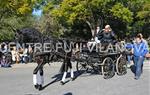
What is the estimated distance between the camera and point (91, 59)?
16969 millimetres

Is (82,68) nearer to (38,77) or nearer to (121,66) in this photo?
(121,66)

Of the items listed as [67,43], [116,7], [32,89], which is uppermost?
[116,7]

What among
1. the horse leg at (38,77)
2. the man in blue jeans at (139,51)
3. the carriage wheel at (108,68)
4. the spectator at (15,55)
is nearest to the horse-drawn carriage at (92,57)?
the carriage wheel at (108,68)

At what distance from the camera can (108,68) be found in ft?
55.5

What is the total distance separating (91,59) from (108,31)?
53.4 inches

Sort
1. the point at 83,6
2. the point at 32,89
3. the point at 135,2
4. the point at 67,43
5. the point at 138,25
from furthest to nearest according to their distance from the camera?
the point at 138,25 < the point at 135,2 < the point at 83,6 < the point at 67,43 < the point at 32,89

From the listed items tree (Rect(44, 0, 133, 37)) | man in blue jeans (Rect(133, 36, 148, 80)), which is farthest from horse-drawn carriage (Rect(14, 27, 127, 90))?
tree (Rect(44, 0, 133, 37))

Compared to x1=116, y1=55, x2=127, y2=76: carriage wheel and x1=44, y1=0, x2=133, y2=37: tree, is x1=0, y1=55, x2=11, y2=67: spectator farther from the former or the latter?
x1=44, y1=0, x2=133, y2=37: tree

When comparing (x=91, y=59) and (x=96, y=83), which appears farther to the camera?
(x=91, y=59)

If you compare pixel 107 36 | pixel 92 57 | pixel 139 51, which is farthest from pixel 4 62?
pixel 139 51

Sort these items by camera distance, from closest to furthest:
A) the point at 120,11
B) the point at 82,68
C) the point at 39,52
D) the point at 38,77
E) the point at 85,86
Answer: the point at 39,52 < the point at 38,77 < the point at 85,86 < the point at 82,68 < the point at 120,11

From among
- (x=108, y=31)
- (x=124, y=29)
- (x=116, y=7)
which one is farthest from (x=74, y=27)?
(x=108, y=31)

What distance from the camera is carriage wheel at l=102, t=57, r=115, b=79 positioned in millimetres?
16828

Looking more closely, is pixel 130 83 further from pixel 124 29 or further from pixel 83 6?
pixel 124 29
